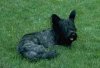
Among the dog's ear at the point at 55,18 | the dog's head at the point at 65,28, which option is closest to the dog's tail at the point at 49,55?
the dog's head at the point at 65,28

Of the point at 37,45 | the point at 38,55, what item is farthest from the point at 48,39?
the point at 38,55

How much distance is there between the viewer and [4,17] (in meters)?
19.6

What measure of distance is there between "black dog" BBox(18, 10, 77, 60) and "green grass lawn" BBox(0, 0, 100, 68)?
0.24 meters

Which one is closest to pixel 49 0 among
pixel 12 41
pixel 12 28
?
pixel 12 28

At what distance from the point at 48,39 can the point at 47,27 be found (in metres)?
2.43

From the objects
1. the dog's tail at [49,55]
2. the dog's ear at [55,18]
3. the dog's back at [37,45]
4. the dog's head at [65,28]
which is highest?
the dog's ear at [55,18]

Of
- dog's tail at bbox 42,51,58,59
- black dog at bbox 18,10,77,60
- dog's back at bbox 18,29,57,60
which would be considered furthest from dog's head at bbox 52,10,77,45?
dog's tail at bbox 42,51,58,59

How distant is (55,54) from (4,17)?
5.85m

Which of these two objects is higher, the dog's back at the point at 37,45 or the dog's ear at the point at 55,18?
the dog's ear at the point at 55,18

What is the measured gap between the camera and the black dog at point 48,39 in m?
14.0

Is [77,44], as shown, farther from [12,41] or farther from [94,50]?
[12,41]

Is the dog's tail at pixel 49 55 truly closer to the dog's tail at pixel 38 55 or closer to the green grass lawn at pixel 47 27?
the dog's tail at pixel 38 55

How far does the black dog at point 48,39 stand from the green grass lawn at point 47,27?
242 mm

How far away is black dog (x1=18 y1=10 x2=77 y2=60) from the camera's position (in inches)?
549
